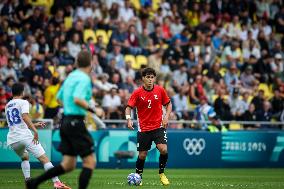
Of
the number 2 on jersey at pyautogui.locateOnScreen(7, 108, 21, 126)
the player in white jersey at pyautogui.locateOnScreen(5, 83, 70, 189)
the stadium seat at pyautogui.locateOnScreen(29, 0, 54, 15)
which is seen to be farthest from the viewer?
the stadium seat at pyautogui.locateOnScreen(29, 0, 54, 15)

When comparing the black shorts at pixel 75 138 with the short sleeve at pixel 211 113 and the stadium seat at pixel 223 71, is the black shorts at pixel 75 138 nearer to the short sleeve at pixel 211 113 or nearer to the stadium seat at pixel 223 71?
the short sleeve at pixel 211 113

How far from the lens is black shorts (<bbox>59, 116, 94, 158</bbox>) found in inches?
486

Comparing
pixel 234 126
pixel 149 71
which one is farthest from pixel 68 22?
pixel 149 71

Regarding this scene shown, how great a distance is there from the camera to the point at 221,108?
96.1 feet

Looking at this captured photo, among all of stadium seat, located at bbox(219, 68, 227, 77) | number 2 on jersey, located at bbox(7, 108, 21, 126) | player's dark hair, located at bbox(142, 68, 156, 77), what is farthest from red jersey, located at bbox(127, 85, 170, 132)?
stadium seat, located at bbox(219, 68, 227, 77)

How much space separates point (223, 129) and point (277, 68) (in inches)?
254

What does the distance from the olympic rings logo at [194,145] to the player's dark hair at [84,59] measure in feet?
50.0

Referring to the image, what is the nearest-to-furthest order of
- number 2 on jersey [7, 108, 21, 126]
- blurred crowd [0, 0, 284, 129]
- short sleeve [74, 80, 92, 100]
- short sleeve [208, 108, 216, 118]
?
short sleeve [74, 80, 92, 100] < number 2 on jersey [7, 108, 21, 126] < blurred crowd [0, 0, 284, 129] < short sleeve [208, 108, 216, 118]

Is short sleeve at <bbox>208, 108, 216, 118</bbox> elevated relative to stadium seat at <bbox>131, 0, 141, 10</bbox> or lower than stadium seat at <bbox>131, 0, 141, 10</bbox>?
lower

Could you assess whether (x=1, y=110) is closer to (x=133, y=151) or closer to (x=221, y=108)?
(x=133, y=151)

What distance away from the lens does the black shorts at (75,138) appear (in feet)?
40.5

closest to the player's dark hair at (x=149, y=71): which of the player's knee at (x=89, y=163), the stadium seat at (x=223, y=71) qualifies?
the player's knee at (x=89, y=163)

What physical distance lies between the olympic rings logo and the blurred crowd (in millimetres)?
857

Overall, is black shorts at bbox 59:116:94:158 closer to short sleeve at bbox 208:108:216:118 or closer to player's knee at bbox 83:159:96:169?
player's knee at bbox 83:159:96:169
